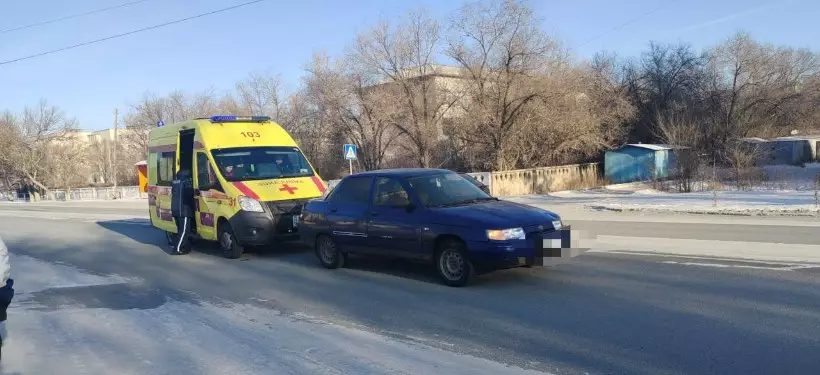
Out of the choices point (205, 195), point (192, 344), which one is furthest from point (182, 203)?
A: point (192, 344)

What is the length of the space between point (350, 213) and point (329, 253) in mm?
896

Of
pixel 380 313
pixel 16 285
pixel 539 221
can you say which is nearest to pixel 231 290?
pixel 380 313

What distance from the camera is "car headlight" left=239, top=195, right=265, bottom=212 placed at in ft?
37.4

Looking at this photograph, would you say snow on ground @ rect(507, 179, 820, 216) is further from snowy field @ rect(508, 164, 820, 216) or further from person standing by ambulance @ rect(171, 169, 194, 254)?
person standing by ambulance @ rect(171, 169, 194, 254)

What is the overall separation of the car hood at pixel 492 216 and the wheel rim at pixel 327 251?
2.39 metres

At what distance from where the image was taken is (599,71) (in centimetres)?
4800

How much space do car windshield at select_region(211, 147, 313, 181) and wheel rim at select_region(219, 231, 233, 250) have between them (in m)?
1.08

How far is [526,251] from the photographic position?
7.82 m

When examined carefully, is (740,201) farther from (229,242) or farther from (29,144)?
(29,144)

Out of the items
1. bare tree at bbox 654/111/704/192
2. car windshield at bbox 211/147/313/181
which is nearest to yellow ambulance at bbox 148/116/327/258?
car windshield at bbox 211/147/313/181

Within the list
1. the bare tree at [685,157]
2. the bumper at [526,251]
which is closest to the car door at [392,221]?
the bumper at [526,251]

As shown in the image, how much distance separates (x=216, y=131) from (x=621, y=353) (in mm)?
9657

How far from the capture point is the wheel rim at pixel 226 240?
12.0m

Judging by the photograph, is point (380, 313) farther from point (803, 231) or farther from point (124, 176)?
point (124, 176)
